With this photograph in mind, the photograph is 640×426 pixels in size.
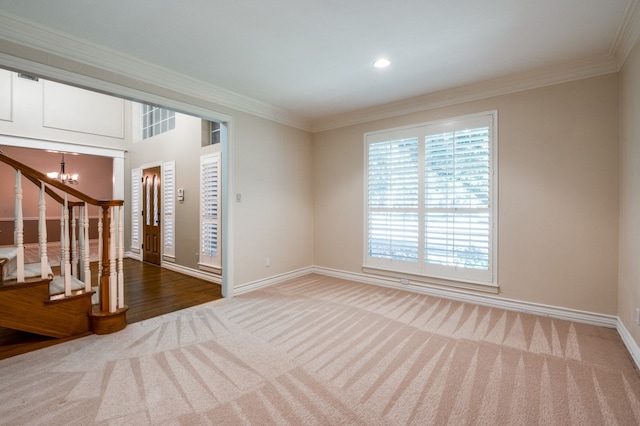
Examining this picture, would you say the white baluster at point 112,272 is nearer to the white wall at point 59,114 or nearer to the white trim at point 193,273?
the white trim at point 193,273

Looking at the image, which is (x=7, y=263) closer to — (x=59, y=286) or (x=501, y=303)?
(x=59, y=286)

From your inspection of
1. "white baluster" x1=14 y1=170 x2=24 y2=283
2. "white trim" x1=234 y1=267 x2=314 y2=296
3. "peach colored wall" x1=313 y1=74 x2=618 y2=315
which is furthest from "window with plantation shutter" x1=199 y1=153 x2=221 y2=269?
"peach colored wall" x1=313 y1=74 x2=618 y2=315

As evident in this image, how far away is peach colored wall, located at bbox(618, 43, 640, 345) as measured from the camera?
226 centimetres

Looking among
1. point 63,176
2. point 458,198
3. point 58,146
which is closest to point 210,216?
point 458,198

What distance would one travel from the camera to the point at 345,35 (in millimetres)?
2512

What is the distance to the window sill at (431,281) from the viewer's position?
3.44 meters

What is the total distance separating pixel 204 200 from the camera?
4.91 m

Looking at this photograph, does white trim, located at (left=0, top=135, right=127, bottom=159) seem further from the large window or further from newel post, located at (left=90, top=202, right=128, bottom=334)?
the large window

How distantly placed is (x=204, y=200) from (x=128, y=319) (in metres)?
2.28

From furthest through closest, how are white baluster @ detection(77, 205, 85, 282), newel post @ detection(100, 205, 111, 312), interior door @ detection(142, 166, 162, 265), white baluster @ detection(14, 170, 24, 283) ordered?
interior door @ detection(142, 166, 162, 265)
white baluster @ detection(77, 205, 85, 282)
newel post @ detection(100, 205, 111, 312)
white baluster @ detection(14, 170, 24, 283)

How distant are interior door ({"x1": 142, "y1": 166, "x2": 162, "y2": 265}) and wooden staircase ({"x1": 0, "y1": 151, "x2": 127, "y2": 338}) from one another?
2.91m

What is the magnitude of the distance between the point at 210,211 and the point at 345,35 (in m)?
3.40

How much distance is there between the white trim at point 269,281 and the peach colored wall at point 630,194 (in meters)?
3.81

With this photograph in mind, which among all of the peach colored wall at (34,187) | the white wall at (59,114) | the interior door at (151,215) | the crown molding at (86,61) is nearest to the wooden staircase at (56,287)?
the crown molding at (86,61)
